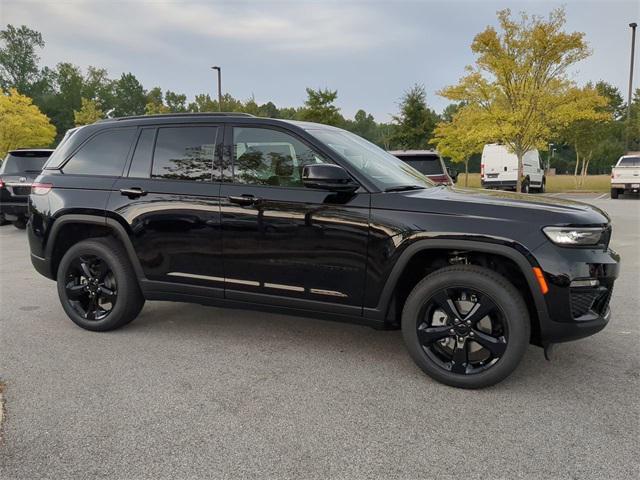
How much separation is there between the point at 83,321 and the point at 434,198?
3.21m

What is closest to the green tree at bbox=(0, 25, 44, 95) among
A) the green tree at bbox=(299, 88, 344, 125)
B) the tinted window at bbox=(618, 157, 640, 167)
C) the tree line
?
the tree line

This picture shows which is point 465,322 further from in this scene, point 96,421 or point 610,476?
point 96,421

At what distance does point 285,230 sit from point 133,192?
1418 millimetres

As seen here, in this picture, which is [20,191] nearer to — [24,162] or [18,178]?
[18,178]

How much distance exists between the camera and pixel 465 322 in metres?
3.16

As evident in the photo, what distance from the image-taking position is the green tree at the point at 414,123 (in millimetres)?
33281

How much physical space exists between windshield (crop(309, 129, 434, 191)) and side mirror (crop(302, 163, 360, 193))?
0.21 meters

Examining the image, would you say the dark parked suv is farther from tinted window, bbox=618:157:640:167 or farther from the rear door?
tinted window, bbox=618:157:640:167

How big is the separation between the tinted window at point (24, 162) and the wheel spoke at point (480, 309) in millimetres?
10416

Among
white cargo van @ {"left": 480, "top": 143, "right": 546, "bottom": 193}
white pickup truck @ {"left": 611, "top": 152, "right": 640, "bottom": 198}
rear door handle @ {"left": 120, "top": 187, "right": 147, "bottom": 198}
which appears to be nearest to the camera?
rear door handle @ {"left": 120, "top": 187, "right": 147, "bottom": 198}

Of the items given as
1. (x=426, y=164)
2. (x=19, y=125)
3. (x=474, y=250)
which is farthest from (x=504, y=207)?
(x=19, y=125)

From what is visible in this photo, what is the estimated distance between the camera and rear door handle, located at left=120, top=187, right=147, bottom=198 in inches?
157

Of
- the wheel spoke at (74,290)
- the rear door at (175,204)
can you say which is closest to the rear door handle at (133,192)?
the rear door at (175,204)

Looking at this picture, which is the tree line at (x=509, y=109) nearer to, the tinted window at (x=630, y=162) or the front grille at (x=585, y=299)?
the tinted window at (x=630, y=162)
